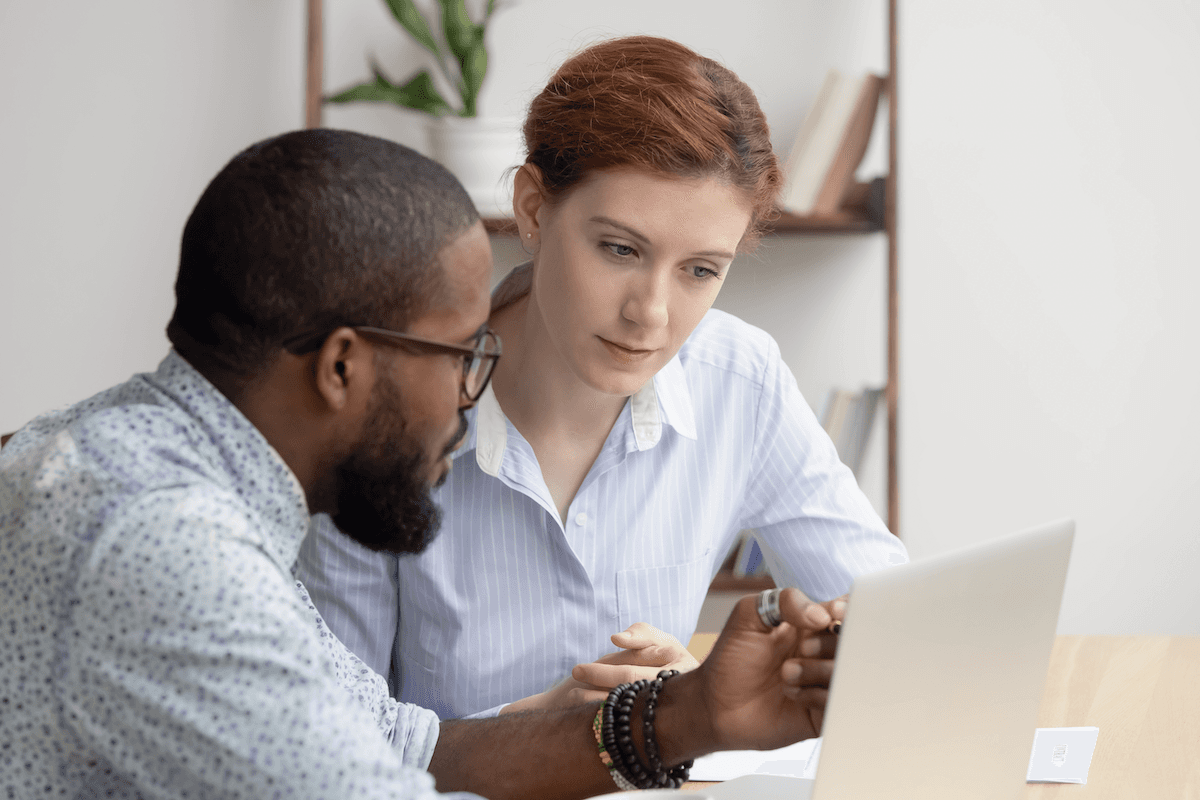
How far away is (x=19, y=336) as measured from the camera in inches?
94.5

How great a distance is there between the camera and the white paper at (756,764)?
0.99m

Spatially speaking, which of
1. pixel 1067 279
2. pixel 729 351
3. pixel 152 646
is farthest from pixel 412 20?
pixel 152 646

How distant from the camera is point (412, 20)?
2.21 meters

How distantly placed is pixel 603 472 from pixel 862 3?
60.8 inches

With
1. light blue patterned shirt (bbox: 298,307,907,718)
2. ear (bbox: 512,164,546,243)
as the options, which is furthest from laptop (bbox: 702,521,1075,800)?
ear (bbox: 512,164,546,243)

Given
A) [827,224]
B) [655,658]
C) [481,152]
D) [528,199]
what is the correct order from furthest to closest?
[827,224], [481,152], [528,199], [655,658]

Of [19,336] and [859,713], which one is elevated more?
[859,713]

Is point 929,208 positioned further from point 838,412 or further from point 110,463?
point 110,463

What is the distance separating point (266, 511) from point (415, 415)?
13 cm

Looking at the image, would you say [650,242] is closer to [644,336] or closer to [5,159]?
[644,336]

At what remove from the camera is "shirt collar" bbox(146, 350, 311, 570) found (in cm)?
72

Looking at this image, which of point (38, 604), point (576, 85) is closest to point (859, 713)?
point (38, 604)

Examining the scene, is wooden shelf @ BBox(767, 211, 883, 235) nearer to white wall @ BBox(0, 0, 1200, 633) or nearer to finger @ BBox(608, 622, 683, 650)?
white wall @ BBox(0, 0, 1200, 633)

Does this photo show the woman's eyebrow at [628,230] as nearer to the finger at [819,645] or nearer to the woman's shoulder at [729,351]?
the woman's shoulder at [729,351]
